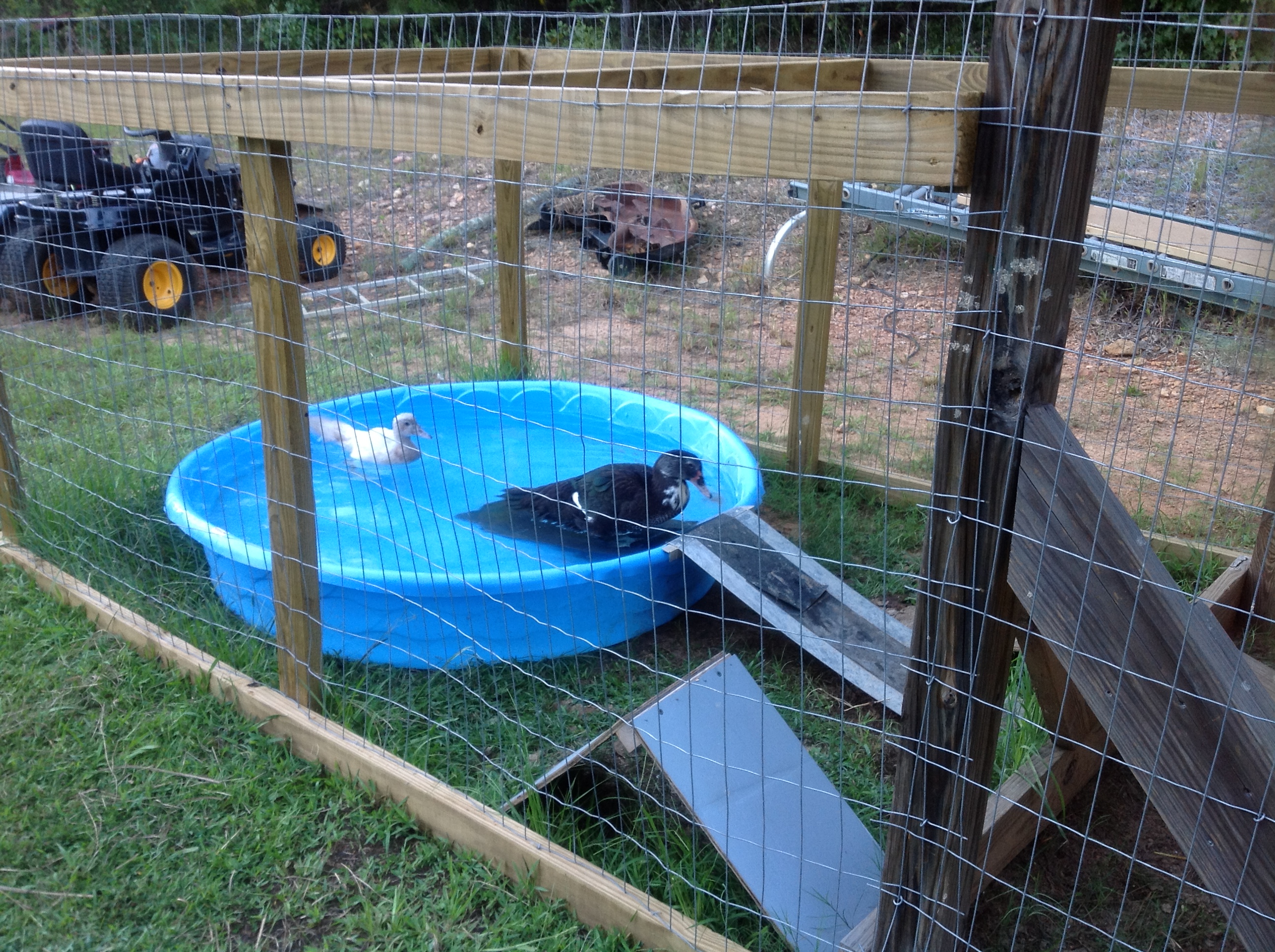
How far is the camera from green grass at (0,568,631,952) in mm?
2285

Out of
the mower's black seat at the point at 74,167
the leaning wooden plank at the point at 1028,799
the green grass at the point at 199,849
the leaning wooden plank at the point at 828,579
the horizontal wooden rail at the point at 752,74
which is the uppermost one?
the horizontal wooden rail at the point at 752,74

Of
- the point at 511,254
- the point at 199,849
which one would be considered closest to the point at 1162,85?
the point at 511,254

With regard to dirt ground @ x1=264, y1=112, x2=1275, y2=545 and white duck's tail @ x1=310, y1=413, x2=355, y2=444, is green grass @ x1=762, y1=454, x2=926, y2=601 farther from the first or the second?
white duck's tail @ x1=310, y1=413, x2=355, y2=444

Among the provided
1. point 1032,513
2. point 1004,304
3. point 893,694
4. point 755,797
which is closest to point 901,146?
point 1004,304

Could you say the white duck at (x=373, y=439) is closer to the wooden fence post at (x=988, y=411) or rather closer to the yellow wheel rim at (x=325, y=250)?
the yellow wheel rim at (x=325, y=250)

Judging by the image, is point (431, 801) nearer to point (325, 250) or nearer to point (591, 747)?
point (591, 747)

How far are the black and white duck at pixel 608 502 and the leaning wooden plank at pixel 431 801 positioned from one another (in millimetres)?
1144

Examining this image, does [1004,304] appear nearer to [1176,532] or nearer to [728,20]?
[1176,532]

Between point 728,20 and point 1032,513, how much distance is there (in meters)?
8.76

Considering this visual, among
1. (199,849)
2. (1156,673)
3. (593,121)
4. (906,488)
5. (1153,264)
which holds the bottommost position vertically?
(199,849)

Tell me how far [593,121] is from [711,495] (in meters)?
2.70

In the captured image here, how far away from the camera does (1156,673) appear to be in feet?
4.49

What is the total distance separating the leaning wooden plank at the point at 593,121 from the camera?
142cm

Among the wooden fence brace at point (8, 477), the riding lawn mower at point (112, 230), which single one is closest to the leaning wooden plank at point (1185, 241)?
the wooden fence brace at point (8, 477)
